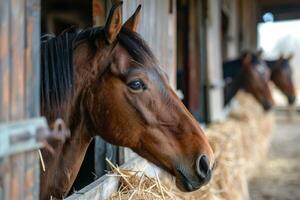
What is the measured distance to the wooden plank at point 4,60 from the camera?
0.76m

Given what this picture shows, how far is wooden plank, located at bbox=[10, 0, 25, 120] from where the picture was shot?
80cm

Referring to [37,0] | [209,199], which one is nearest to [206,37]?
[209,199]

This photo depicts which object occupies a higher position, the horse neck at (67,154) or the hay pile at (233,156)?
the horse neck at (67,154)

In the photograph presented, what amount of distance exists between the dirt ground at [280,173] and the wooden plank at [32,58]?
123 inches

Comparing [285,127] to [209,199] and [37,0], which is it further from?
[37,0]

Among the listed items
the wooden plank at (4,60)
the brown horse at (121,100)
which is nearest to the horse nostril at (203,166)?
the brown horse at (121,100)

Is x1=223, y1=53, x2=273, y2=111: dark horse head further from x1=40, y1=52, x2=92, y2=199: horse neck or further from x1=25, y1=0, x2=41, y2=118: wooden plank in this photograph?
x1=25, y1=0, x2=41, y2=118: wooden plank

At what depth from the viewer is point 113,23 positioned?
1.17 metres

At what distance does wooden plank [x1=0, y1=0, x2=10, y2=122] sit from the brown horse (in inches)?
15.6

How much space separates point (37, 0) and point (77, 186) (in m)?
1.13

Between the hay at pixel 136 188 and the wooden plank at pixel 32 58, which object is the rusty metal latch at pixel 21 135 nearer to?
the wooden plank at pixel 32 58

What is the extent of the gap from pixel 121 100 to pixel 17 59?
45 cm

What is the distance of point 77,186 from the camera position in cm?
179

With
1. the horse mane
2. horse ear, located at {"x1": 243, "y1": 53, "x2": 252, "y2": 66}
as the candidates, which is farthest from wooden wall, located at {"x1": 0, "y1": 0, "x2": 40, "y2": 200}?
horse ear, located at {"x1": 243, "y1": 53, "x2": 252, "y2": 66}
